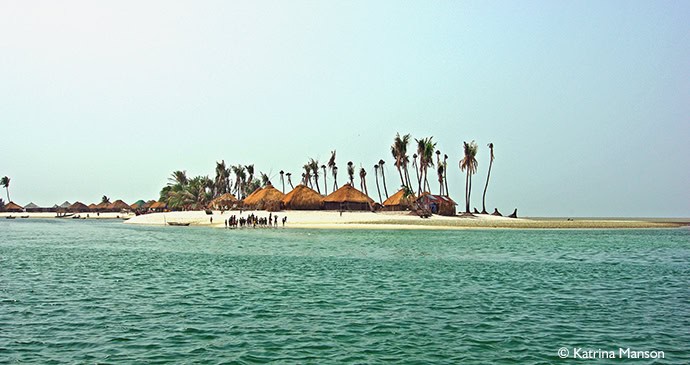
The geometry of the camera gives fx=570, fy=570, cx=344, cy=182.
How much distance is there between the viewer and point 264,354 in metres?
11.4

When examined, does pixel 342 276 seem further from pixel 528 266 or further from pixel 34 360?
pixel 34 360

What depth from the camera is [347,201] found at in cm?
8925

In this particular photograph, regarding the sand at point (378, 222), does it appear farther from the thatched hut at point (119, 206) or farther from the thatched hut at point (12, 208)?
the thatched hut at point (12, 208)

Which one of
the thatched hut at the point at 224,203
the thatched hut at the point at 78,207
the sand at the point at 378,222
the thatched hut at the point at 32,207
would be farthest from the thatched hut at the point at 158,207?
the sand at the point at 378,222

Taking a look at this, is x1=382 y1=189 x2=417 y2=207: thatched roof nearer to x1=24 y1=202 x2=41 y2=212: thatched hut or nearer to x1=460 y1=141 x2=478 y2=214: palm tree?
x1=460 y1=141 x2=478 y2=214: palm tree

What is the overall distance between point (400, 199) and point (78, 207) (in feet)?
327

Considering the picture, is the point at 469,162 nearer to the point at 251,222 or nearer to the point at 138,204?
the point at 251,222

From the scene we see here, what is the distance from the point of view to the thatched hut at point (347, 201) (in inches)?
3521

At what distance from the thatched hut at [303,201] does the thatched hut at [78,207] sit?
83210 millimetres

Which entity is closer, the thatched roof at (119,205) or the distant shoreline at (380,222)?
the distant shoreline at (380,222)

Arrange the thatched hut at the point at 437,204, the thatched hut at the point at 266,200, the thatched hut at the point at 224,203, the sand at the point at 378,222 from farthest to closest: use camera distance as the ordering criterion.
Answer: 1. the thatched hut at the point at 224,203
2. the thatched hut at the point at 266,200
3. the thatched hut at the point at 437,204
4. the sand at the point at 378,222

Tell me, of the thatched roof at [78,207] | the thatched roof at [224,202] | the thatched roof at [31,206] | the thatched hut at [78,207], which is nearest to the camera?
the thatched roof at [224,202]

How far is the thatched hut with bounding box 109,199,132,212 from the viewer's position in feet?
486

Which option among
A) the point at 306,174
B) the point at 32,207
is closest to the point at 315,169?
the point at 306,174
